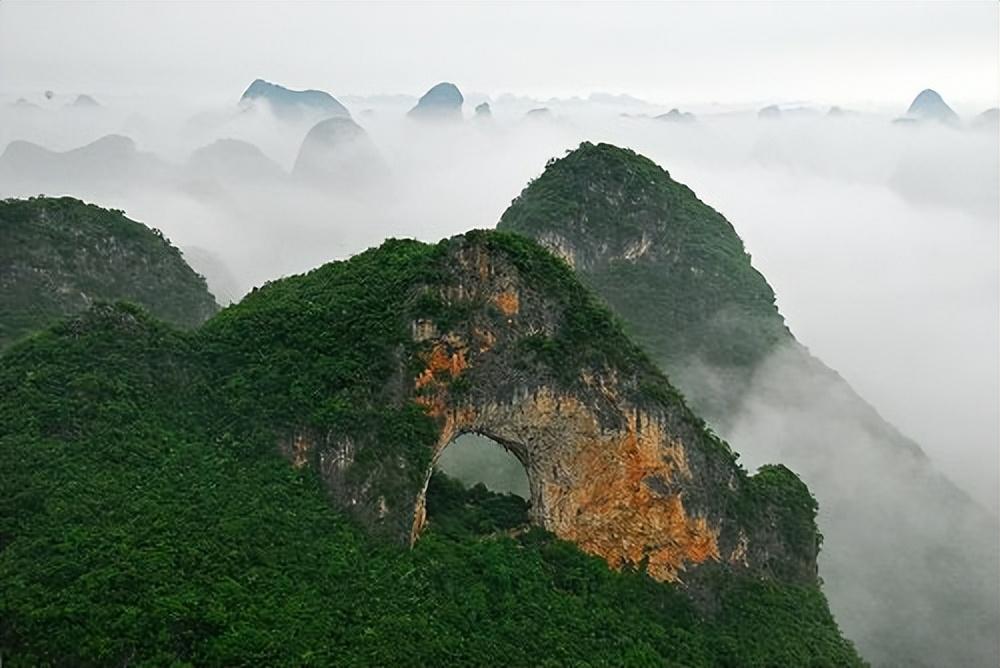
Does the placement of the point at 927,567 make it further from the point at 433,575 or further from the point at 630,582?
the point at 433,575

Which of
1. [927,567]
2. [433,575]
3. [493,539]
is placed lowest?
[433,575]

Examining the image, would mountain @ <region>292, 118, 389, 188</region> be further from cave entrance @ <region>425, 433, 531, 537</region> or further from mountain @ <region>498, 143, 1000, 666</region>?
cave entrance @ <region>425, 433, 531, 537</region>

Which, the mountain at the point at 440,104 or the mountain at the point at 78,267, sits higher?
the mountain at the point at 440,104

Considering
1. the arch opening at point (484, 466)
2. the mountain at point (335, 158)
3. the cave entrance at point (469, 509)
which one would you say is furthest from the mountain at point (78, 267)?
the mountain at point (335, 158)

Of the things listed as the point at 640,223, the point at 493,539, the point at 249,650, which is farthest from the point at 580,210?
the point at 249,650

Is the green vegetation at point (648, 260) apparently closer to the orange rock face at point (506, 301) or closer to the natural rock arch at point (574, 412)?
the natural rock arch at point (574, 412)

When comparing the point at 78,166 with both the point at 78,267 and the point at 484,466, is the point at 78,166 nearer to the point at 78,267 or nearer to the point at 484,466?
the point at 78,267
